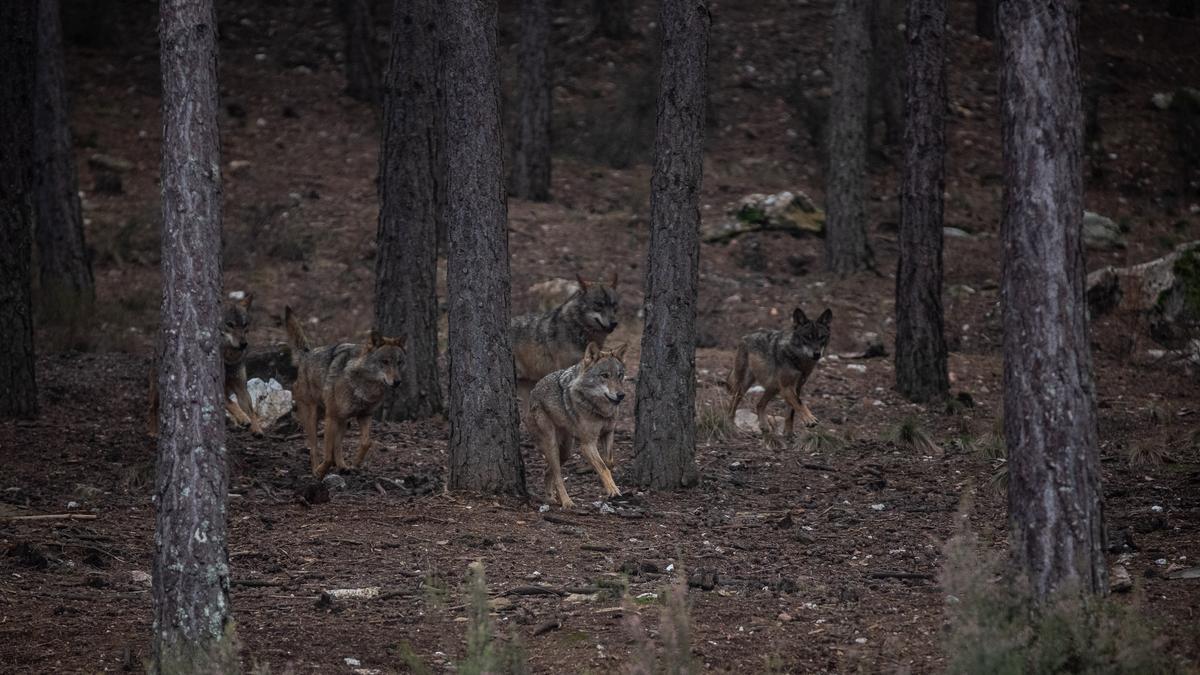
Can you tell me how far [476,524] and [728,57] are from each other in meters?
26.3

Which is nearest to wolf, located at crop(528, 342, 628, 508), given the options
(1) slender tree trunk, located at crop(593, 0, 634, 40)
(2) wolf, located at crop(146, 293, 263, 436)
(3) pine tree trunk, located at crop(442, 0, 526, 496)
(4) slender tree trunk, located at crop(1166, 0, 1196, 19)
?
(3) pine tree trunk, located at crop(442, 0, 526, 496)

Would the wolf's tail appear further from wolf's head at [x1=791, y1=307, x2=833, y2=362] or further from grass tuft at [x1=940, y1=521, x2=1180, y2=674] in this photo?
grass tuft at [x1=940, y1=521, x2=1180, y2=674]

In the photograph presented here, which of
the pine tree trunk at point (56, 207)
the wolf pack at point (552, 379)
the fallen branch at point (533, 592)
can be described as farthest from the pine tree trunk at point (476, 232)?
the pine tree trunk at point (56, 207)

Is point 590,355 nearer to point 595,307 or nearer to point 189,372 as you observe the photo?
point 595,307

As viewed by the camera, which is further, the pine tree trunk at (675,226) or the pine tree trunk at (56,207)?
the pine tree trunk at (56,207)

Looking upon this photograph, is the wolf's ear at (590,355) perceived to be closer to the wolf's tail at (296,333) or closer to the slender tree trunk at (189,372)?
the wolf's tail at (296,333)

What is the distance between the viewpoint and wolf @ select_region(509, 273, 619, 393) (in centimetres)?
1541

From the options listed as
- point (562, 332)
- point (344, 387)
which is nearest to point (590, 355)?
point (344, 387)

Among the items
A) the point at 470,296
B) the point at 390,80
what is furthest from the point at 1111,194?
the point at 470,296

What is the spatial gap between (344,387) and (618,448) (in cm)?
334

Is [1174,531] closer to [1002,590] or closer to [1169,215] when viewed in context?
[1002,590]

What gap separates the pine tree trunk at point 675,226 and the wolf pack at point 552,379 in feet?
1.52

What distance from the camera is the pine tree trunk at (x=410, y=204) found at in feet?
48.0

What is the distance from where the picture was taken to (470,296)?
10852 mm
